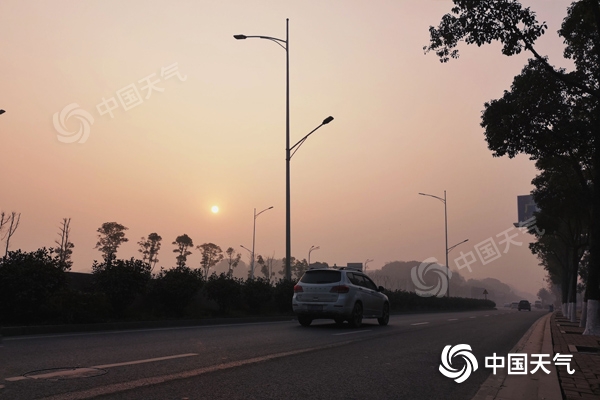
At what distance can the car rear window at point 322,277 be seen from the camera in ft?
52.2

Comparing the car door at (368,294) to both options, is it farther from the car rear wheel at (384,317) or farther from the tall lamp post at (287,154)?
the tall lamp post at (287,154)

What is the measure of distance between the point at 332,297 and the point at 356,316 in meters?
1.10

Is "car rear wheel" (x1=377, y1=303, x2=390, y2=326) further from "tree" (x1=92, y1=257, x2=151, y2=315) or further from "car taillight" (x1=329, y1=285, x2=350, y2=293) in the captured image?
"tree" (x1=92, y1=257, x2=151, y2=315)

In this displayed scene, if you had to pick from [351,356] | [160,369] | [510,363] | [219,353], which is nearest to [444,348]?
[510,363]

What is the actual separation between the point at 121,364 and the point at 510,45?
37.1 feet

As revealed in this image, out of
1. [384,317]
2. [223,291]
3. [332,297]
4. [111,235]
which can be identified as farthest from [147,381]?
[111,235]

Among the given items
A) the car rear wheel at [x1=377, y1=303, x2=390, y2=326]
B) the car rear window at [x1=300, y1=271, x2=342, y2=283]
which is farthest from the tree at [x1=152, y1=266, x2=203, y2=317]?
the car rear wheel at [x1=377, y1=303, x2=390, y2=326]

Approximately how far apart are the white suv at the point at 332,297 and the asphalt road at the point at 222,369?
4.17 meters

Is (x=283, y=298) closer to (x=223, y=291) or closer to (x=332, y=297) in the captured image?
(x=223, y=291)

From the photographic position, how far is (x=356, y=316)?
1603 centimetres

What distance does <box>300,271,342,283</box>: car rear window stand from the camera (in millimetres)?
15898

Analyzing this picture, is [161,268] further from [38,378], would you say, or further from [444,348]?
[38,378]

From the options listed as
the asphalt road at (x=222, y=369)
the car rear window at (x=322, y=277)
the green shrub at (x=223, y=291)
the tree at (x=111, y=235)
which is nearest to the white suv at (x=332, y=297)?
the car rear window at (x=322, y=277)

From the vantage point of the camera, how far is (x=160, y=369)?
271 inches
